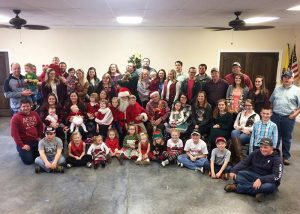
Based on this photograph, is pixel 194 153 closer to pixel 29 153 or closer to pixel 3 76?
pixel 29 153

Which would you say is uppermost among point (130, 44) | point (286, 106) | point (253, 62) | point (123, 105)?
point (130, 44)

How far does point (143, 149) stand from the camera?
14.8 ft

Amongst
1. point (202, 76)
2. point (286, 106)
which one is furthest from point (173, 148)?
point (286, 106)

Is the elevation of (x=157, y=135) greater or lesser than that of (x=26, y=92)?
lesser

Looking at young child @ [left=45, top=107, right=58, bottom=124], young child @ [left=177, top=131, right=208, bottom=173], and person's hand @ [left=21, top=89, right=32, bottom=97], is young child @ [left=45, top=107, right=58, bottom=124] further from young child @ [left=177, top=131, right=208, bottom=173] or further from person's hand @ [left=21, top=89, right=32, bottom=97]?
young child @ [left=177, top=131, right=208, bottom=173]

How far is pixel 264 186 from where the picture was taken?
3289 millimetres

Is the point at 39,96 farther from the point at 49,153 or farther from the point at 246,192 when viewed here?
the point at 246,192

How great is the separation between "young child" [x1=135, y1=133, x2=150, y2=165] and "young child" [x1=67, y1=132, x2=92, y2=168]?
0.83m

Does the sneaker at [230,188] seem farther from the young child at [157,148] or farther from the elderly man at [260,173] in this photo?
the young child at [157,148]

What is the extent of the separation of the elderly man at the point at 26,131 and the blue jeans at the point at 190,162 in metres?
2.41

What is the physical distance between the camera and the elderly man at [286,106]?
420cm

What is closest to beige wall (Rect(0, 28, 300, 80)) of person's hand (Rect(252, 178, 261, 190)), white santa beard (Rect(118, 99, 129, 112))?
white santa beard (Rect(118, 99, 129, 112))

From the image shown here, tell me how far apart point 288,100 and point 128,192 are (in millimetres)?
2883

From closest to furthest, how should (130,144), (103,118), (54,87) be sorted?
(130,144)
(103,118)
(54,87)
